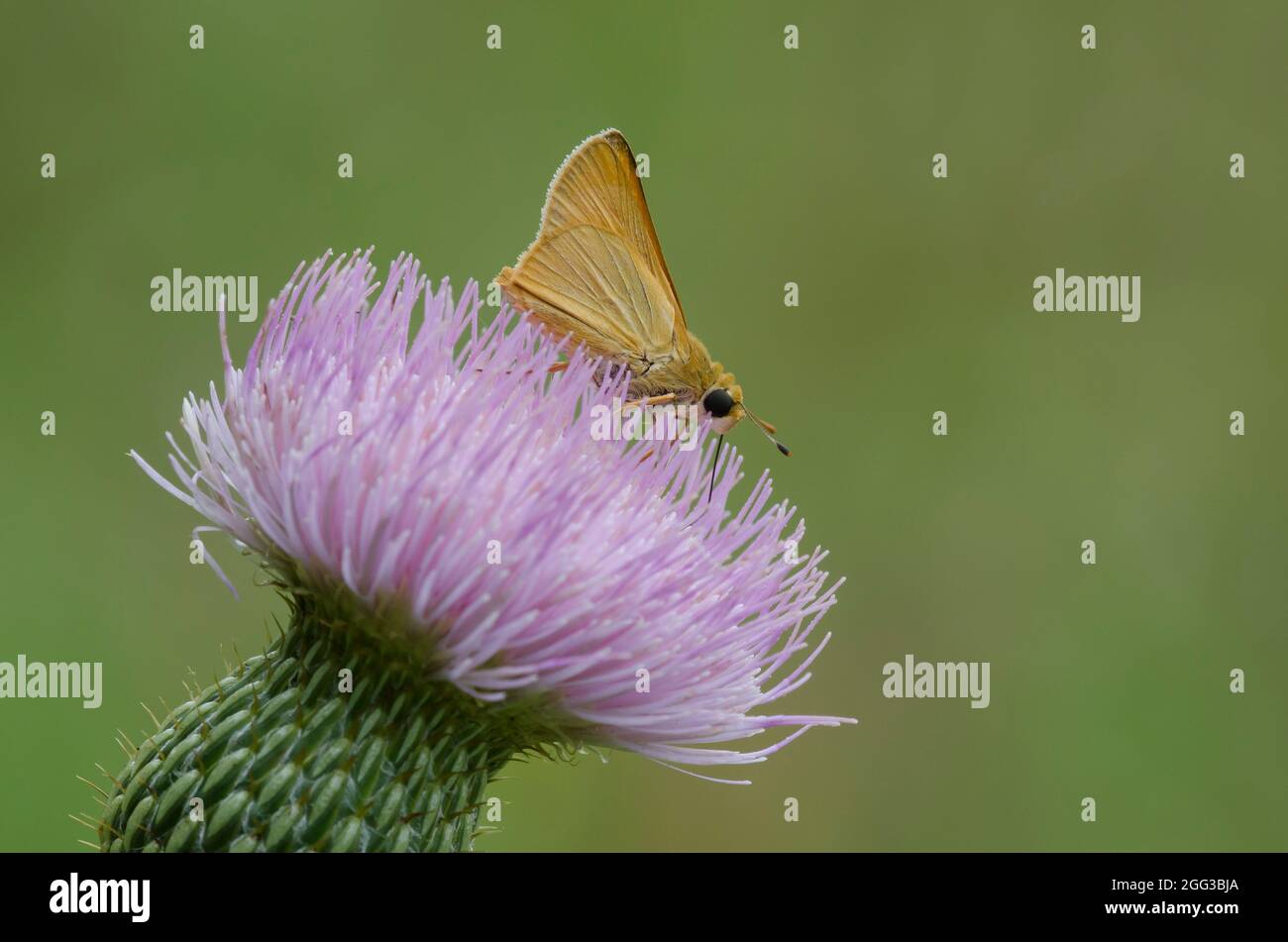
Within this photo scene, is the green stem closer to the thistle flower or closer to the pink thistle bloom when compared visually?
the thistle flower

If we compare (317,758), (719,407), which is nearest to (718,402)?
(719,407)

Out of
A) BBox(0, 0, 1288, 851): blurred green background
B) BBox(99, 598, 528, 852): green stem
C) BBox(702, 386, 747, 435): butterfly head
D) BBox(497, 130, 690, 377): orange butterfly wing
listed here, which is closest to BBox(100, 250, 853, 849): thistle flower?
BBox(99, 598, 528, 852): green stem

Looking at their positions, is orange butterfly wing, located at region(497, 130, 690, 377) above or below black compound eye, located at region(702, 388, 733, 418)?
above

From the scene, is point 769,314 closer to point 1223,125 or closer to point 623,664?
point 1223,125

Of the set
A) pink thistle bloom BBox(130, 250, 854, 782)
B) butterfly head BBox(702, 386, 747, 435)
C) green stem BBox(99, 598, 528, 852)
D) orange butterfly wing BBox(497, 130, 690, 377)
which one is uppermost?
orange butterfly wing BBox(497, 130, 690, 377)

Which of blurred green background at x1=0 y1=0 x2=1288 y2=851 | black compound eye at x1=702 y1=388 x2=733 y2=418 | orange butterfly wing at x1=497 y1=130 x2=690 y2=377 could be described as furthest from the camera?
blurred green background at x1=0 y1=0 x2=1288 y2=851

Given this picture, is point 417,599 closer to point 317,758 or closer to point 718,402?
point 317,758
